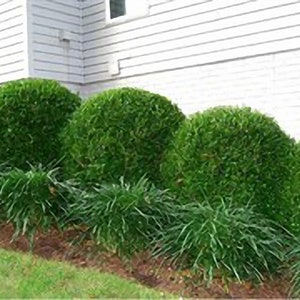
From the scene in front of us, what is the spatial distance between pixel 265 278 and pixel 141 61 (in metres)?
5.19

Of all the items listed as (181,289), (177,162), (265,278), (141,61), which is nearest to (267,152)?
(177,162)

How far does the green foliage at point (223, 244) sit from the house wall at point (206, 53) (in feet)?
9.30

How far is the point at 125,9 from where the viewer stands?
9.67m

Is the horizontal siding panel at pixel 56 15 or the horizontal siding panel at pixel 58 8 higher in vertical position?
the horizontal siding panel at pixel 58 8

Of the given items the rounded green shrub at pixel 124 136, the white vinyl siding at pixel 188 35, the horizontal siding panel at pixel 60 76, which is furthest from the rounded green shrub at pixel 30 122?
the white vinyl siding at pixel 188 35

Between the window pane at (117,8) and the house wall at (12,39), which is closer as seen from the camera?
the house wall at (12,39)

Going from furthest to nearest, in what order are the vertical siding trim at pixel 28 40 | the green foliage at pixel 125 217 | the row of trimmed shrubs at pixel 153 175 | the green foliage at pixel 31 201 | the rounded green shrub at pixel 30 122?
the vertical siding trim at pixel 28 40 < the rounded green shrub at pixel 30 122 < the green foliage at pixel 31 201 < the green foliage at pixel 125 217 < the row of trimmed shrubs at pixel 153 175

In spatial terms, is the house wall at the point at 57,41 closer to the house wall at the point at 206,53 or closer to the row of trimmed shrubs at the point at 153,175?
the house wall at the point at 206,53

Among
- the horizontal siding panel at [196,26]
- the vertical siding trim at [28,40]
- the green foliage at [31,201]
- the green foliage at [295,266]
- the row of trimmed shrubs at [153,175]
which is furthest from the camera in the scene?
the vertical siding trim at [28,40]

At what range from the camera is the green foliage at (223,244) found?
4676 millimetres

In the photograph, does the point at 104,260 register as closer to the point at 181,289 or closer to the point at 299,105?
the point at 181,289

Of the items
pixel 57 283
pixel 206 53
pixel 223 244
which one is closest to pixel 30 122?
pixel 57 283

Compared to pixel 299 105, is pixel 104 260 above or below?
below

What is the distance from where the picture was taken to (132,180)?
612cm
